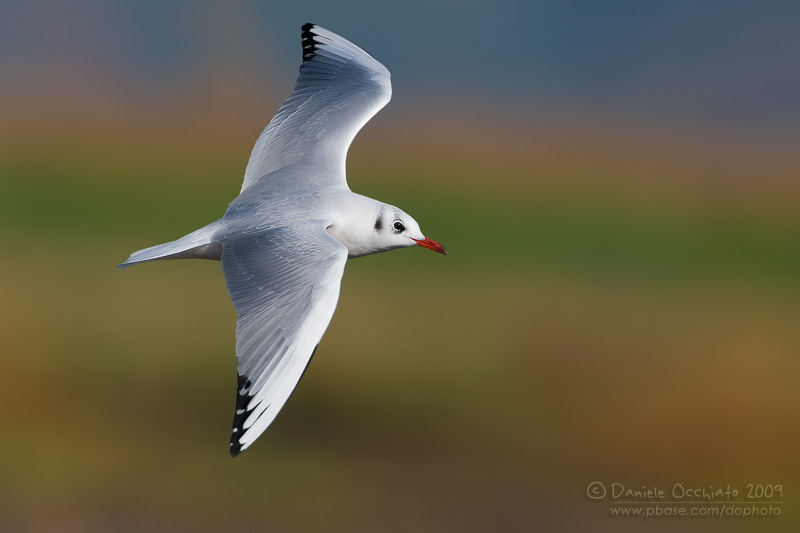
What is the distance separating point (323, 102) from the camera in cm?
398

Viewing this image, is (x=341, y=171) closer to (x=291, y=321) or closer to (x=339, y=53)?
(x=339, y=53)

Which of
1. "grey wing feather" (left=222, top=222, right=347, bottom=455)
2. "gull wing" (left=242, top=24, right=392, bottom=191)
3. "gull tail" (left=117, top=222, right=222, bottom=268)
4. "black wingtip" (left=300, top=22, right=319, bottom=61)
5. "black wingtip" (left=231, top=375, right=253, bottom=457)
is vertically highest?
"black wingtip" (left=300, top=22, right=319, bottom=61)

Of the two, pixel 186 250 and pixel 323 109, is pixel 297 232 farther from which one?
pixel 323 109

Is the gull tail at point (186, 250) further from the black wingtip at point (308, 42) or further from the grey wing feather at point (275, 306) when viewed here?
the black wingtip at point (308, 42)

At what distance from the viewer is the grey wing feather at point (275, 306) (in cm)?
260

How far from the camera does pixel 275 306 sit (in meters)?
2.82

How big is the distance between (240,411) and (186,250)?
29.2 inches

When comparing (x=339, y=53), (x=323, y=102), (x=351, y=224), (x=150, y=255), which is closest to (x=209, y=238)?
(x=150, y=255)

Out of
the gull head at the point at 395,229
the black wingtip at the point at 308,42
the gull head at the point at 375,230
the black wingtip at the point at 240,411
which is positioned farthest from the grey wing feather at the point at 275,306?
the black wingtip at the point at 308,42

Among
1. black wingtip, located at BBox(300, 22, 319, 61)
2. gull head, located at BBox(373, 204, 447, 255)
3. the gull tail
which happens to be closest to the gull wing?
black wingtip, located at BBox(300, 22, 319, 61)

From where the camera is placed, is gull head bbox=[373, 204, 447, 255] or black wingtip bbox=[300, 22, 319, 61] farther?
black wingtip bbox=[300, 22, 319, 61]

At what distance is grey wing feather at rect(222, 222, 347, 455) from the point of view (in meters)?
2.60

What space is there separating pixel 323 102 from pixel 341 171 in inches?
17.2

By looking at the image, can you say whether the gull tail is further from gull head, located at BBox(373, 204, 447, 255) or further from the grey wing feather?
gull head, located at BBox(373, 204, 447, 255)
